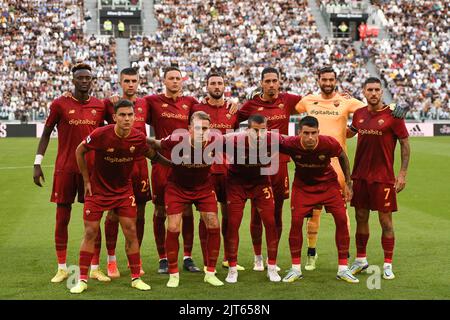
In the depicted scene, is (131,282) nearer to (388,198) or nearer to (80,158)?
(80,158)

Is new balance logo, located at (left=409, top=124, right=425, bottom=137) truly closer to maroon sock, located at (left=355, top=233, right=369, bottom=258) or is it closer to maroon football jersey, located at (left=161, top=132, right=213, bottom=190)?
maroon sock, located at (left=355, top=233, right=369, bottom=258)

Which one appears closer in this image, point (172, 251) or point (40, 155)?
point (172, 251)

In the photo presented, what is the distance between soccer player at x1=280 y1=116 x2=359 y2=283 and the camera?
28.0 feet

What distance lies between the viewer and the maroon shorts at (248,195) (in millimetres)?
8828

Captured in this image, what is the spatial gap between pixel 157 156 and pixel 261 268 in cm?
212

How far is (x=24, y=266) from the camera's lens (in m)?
9.22

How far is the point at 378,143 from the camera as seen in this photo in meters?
8.91

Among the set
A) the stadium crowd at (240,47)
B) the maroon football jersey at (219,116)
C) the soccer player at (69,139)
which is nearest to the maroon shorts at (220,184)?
the maroon football jersey at (219,116)

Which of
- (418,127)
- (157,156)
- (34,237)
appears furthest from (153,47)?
(157,156)

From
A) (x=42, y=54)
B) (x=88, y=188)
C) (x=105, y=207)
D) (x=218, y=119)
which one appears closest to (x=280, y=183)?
(x=218, y=119)

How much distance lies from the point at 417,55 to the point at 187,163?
38268 millimetres

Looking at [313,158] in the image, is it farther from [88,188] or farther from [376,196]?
[88,188]

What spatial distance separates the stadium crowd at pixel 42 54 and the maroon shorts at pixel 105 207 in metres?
29.3

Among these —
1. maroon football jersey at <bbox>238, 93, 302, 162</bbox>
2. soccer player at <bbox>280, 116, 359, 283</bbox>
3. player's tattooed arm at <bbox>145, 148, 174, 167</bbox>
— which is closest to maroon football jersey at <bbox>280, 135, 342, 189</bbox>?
soccer player at <bbox>280, 116, 359, 283</bbox>
